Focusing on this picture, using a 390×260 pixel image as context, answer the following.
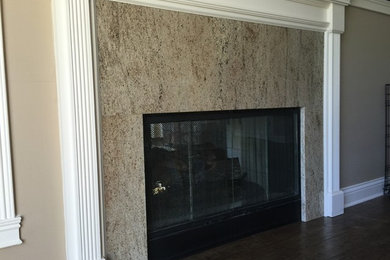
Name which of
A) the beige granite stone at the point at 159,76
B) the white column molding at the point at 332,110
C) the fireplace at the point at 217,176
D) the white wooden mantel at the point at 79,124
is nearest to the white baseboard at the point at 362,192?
the white column molding at the point at 332,110

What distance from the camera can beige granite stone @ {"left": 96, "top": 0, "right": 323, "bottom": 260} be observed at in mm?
2449

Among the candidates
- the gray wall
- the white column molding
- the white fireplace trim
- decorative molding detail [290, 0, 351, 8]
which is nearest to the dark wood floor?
the white column molding

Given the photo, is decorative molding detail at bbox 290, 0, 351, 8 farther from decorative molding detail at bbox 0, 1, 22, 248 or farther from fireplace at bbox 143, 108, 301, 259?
decorative molding detail at bbox 0, 1, 22, 248

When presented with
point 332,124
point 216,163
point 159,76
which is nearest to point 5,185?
point 159,76

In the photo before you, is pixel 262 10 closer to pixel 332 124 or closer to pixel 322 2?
pixel 322 2

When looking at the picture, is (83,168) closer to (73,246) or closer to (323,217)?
(73,246)

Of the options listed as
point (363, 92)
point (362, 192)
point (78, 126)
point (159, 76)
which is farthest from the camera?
point (362, 192)

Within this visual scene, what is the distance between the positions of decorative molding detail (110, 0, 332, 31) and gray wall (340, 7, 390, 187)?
53 centimetres

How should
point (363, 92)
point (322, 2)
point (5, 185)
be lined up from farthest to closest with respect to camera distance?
point (363, 92) < point (322, 2) < point (5, 185)

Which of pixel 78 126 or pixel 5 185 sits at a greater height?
pixel 78 126

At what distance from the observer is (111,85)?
2.43 meters

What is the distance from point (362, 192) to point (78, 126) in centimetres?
332

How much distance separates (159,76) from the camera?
266 cm

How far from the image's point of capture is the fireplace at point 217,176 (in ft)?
9.20
